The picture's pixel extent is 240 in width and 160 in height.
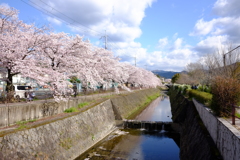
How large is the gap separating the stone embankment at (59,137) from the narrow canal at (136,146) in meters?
0.88

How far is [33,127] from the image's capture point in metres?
10.2

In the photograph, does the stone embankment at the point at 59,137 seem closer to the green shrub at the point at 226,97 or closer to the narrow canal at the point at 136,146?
the narrow canal at the point at 136,146

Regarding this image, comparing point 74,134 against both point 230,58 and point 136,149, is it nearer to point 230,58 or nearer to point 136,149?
point 136,149

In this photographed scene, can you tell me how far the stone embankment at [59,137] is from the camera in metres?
8.55

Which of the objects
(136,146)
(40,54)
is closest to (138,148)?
(136,146)

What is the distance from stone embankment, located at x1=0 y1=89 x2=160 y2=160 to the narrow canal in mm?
877

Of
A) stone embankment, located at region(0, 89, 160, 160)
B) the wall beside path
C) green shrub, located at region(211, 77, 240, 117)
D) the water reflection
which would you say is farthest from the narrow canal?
green shrub, located at region(211, 77, 240, 117)

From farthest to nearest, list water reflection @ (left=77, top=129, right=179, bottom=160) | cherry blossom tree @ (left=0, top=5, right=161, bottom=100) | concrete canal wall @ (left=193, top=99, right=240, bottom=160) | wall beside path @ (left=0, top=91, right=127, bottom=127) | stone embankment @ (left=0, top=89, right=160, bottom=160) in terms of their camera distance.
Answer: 1. water reflection @ (left=77, top=129, right=179, bottom=160)
2. cherry blossom tree @ (left=0, top=5, right=161, bottom=100)
3. wall beside path @ (left=0, top=91, right=127, bottom=127)
4. stone embankment @ (left=0, top=89, right=160, bottom=160)
5. concrete canal wall @ (left=193, top=99, right=240, bottom=160)

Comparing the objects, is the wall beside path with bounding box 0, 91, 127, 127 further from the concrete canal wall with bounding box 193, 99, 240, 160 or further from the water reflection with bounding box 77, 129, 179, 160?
the concrete canal wall with bounding box 193, 99, 240, 160

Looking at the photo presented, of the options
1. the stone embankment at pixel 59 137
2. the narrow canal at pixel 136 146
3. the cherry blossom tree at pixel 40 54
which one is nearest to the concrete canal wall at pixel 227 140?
the narrow canal at pixel 136 146

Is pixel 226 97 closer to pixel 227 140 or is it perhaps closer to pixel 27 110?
pixel 227 140

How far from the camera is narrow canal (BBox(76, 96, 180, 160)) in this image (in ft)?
45.6

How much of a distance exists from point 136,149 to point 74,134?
223 inches

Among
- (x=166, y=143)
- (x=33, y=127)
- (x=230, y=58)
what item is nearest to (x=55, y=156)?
(x=33, y=127)
